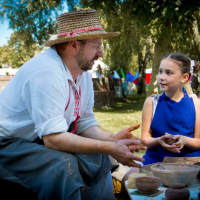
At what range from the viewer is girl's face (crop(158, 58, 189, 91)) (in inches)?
112

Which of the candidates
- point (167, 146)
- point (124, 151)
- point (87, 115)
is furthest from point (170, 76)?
point (124, 151)

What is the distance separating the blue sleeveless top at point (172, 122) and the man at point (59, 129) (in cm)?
47

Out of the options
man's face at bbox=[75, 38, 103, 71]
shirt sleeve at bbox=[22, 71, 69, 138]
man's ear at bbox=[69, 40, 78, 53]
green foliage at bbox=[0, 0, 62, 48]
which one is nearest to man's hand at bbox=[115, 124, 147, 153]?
shirt sleeve at bbox=[22, 71, 69, 138]

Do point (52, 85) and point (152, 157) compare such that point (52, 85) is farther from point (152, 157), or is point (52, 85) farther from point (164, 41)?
point (164, 41)

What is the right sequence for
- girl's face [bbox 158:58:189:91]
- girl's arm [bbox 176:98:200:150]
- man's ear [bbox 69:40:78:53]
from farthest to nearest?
girl's face [bbox 158:58:189:91], girl's arm [bbox 176:98:200:150], man's ear [bbox 69:40:78:53]

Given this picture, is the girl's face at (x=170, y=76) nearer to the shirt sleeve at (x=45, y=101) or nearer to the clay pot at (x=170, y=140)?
the clay pot at (x=170, y=140)

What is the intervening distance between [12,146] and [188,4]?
8.52m

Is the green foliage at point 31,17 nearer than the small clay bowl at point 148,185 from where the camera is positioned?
No

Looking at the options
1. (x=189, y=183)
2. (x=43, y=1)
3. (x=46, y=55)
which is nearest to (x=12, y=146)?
(x=46, y=55)

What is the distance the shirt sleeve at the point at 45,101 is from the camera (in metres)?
2.00

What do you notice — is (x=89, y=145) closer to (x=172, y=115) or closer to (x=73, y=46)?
(x=73, y=46)

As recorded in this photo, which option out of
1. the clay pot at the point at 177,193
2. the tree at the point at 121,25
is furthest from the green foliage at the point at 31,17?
the clay pot at the point at 177,193

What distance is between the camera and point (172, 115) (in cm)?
275

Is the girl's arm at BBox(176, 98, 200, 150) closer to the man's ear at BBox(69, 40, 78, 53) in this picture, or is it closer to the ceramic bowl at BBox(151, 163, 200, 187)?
the ceramic bowl at BBox(151, 163, 200, 187)
